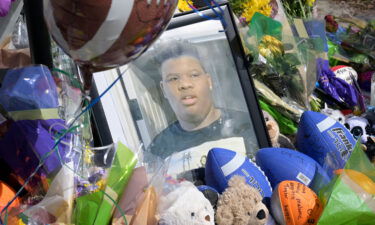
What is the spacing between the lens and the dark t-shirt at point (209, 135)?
7.11ft

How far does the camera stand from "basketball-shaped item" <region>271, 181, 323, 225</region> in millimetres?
1548

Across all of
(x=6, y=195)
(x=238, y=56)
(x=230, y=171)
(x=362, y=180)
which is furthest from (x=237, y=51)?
(x=6, y=195)

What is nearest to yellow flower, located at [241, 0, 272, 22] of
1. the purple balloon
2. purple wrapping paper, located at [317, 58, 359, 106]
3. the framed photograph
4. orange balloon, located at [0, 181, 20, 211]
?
purple wrapping paper, located at [317, 58, 359, 106]

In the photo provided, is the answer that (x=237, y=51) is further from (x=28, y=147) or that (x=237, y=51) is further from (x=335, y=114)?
(x=28, y=147)

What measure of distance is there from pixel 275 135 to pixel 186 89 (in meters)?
0.44

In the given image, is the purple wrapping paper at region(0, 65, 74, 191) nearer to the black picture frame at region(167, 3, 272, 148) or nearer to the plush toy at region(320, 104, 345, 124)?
the black picture frame at region(167, 3, 272, 148)

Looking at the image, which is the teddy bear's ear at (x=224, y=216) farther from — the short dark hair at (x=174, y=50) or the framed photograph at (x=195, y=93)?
the short dark hair at (x=174, y=50)

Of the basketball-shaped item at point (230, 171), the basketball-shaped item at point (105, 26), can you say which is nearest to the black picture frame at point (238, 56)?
the basketball-shaped item at point (230, 171)

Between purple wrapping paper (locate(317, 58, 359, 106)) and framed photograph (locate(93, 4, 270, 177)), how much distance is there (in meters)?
0.65

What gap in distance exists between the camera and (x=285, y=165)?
184 cm

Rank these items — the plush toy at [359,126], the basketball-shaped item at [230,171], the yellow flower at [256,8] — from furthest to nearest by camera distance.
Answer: the yellow flower at [256,8] < the plush toy at [359,126] < the basketball-shaped item at [230,171]

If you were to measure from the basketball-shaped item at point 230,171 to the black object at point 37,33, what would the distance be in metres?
0.67

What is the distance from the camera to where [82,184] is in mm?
1624

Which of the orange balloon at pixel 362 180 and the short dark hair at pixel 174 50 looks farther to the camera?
the short dark hair at pixel 174 50
